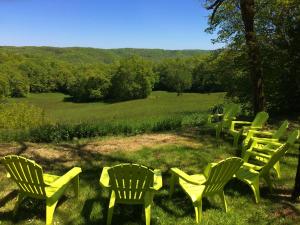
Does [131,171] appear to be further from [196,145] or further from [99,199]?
[196,145]

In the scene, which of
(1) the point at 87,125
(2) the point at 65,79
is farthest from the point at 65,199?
(2) the point at 65,79

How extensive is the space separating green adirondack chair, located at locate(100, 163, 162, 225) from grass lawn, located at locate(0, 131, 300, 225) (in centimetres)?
43

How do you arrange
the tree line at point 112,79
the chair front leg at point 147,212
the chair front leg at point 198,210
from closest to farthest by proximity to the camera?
the chair front leg at point 147,212
the chair front leg at point 198,210
the tree line at point 112,79

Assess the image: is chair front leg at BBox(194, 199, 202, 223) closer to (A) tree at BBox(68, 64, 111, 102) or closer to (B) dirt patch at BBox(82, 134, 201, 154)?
(B) dirt patch at BBox(82, 134, 201, 154)

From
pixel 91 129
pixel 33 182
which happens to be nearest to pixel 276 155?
pixel 33 182

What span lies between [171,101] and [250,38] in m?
64.7

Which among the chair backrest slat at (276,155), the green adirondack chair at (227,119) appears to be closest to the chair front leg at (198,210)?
the chair backrest slat at (276,155)

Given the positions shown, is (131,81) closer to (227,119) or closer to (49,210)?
(227,119)

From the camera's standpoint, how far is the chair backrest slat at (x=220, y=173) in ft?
18.6

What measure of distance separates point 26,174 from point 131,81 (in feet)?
303

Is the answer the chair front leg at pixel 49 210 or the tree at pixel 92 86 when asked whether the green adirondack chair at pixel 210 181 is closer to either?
the chair front leg at pixel 49 210

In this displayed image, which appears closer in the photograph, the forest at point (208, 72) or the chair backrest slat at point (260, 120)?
the chair backrest slat at point (260, 120)

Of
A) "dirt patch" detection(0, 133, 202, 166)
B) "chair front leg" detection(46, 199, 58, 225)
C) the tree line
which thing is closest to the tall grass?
"dirt patch" detection(0, 133, 202, 166)

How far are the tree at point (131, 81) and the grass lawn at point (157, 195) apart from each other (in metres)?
85.9
